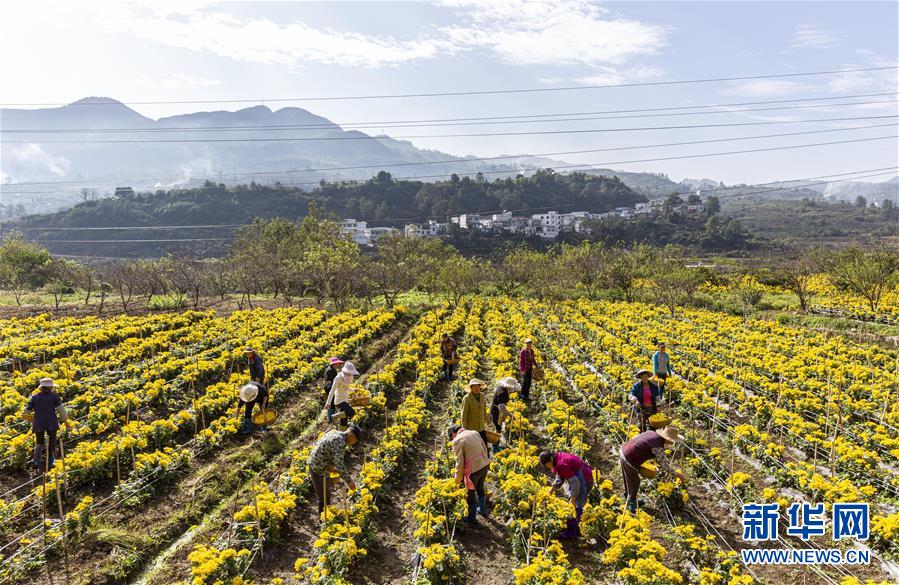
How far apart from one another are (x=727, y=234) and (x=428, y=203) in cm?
5875

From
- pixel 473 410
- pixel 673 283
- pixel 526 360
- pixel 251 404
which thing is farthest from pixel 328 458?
pixel 673 283

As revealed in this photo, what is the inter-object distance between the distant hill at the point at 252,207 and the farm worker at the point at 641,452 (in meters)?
77.8

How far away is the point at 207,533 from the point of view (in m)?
7.48

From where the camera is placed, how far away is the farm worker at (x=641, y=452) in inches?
277

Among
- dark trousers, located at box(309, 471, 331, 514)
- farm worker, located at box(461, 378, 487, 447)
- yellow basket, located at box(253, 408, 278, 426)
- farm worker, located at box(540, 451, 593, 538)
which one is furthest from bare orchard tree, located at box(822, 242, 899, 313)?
dark trousers, located at box(309, 471, 331, 514)

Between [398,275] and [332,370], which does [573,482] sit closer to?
[332,370]

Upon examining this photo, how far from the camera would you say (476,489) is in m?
7.52

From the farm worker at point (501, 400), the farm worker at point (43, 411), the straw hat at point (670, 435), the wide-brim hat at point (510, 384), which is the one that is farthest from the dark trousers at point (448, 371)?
the farm worker at point (43, 411)

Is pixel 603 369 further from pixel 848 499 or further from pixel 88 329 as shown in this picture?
pixel 88 329

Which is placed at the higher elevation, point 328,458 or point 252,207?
point 252,207

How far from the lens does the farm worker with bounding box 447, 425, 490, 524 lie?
714cm

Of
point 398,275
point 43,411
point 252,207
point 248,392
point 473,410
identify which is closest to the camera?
point 473,410

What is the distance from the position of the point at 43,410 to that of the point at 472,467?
751 cm

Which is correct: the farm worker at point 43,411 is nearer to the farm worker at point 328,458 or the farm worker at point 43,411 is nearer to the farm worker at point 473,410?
the farm worker at point 328,458
